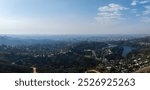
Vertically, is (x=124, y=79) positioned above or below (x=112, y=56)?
above

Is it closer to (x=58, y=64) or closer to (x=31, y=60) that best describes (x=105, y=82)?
(x=58, y=64)

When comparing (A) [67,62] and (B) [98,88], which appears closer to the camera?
(B) [98,88]

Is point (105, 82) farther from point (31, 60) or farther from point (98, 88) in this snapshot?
point (31, 60)

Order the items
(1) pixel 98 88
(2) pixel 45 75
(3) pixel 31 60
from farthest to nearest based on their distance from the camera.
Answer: (3) pixel 31 60 < (2) pixel 45 75 < (1) pixel 98 88

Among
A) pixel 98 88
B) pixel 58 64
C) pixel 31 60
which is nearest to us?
pixel 98 88

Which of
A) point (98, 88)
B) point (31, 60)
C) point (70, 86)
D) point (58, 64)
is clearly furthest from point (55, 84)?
point (31, 60)

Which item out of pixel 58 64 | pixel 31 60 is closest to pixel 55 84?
pixel 58 64

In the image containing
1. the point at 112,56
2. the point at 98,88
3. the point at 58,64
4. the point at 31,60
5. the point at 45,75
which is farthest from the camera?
the point at 112,56

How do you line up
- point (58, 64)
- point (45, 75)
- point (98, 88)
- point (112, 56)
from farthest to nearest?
point (112, 56) → point (58, 64) → point (45, 75) → point (98, 88)

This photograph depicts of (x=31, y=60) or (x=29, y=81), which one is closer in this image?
(x=29, y=81)
